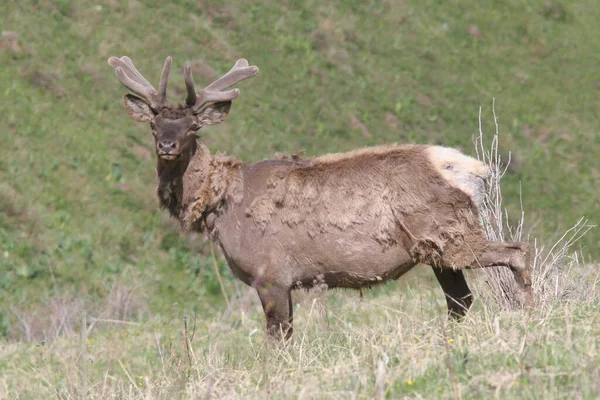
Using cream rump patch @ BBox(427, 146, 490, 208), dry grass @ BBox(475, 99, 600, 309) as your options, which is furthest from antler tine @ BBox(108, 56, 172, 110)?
dry grass @ BBox(475, 99, 600, 309)

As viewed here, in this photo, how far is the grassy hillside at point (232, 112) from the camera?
1738cm

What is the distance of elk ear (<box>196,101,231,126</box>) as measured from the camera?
→ 8.99 meters

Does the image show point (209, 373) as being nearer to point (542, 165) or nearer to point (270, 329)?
point (270, 329)

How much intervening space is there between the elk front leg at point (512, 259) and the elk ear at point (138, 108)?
337cm

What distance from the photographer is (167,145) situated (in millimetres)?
8367

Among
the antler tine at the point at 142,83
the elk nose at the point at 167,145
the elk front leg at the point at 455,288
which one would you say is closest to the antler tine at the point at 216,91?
the antler tine at the point at 142,83

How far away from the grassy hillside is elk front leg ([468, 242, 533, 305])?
416 centimetres

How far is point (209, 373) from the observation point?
6.34 metres

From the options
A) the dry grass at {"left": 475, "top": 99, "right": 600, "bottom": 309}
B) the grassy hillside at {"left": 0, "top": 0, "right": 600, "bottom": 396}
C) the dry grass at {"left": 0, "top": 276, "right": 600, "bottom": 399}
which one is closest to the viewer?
the dry grass at {"left": 0, "top": 276, "right": 600, "bottom": 399}

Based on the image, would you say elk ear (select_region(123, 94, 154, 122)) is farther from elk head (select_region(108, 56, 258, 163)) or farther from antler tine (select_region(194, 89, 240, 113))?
antler tine (select_region(194, 89, 240, 113))

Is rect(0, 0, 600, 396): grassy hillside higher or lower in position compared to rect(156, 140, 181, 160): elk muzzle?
lower

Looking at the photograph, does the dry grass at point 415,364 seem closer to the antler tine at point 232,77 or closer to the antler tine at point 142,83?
the antler tine at point 142,83

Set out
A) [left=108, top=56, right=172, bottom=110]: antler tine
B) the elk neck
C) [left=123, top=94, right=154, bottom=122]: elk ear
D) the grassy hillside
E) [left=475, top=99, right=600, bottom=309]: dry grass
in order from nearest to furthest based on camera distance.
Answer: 1. [left=475, top=99, right=600, bottom=309]: dry grass
2. the elk neck
3. [left=108, top=56, right=172, bottom=110]: antler tine
4. [left=123, top=94, right=154, bottom=122]: elk ear
5. the grassy hillside

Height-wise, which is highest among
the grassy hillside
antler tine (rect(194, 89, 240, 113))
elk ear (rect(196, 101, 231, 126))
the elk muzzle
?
antler tine (rect(194, 89, 240, 113))
